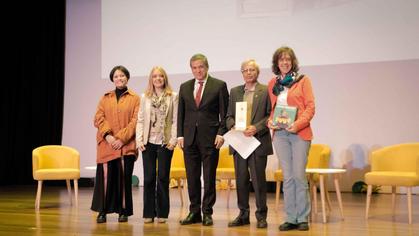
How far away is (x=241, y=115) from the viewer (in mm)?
4254

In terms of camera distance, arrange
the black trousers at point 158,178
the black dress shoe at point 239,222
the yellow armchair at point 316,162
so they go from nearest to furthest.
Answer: the black dress shoe at point 239,222
the black trousers at point 158,178
the yellow armchair at point 316,162

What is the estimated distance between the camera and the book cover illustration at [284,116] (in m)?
4.12

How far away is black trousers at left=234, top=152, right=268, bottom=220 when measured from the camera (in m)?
4.30

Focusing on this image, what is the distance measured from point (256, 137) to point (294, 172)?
1.31 ft

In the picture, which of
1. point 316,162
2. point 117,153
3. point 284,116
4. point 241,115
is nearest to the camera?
point 284,116

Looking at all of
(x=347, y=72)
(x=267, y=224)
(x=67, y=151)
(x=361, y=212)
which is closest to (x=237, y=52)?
(x=347, y=72)

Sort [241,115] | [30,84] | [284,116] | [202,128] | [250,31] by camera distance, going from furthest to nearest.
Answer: [30,84]
[250,31]
[202,128]
[241,115]
[284,116]

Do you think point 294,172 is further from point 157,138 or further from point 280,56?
point 157,138

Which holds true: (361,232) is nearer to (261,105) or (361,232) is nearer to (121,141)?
(261,105)

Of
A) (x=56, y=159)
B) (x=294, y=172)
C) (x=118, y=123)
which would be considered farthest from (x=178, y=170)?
(x=294, y=172)

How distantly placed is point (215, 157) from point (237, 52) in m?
3.87

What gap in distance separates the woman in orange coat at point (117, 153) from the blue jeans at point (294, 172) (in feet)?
4.15

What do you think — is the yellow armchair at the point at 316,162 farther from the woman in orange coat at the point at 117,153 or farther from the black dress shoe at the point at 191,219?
the woman in orange coat at the point at 117,153

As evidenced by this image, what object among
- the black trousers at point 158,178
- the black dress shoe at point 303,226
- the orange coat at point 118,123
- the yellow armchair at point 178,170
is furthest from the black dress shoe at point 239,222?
the yellow armchair at point 178,170
